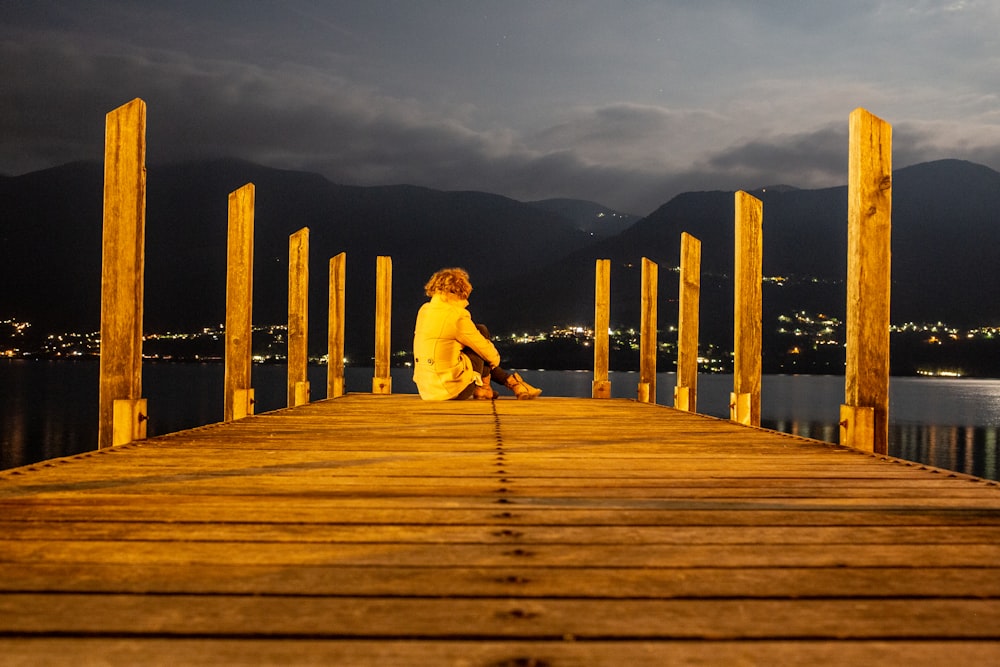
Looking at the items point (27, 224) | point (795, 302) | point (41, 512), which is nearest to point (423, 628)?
point (41, 512)

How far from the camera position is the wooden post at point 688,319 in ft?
28.6

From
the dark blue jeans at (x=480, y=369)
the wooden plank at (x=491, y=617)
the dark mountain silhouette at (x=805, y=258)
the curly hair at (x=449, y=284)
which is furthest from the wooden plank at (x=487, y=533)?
the dark mountain silhouette at (x=805, y=258)

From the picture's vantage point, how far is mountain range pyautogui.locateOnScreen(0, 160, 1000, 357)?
374 ft

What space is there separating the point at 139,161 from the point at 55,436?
38033 mm

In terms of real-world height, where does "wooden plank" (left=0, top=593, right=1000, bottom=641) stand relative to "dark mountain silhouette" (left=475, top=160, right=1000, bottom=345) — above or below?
below

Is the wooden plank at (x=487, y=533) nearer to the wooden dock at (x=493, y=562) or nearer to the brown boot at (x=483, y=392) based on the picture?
the wooden dock at (x=493, y=562)

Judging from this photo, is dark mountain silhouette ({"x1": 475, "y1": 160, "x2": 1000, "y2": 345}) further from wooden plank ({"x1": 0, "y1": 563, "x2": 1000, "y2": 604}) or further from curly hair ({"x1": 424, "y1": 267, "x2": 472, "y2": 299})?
wooden plank ({"x1": 0, "y1": 563, "x2": 1000, "y2": 604})

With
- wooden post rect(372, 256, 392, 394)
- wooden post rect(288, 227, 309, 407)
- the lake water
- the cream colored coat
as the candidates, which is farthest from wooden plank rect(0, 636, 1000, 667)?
the lake water

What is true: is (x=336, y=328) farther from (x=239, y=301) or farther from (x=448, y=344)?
(x=448, y=344)

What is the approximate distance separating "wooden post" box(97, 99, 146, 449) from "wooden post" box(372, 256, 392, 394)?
21.1 ft

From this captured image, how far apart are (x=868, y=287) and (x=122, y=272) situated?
453cm

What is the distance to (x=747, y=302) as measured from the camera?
A: 682cm

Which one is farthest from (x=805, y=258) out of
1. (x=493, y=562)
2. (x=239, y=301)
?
(x=493, y=562)

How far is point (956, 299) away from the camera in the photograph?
113 m
